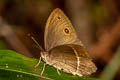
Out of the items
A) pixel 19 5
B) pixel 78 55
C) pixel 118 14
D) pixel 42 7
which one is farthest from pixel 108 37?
pixel 78 55

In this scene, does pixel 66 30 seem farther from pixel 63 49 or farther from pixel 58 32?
pixel 63 49

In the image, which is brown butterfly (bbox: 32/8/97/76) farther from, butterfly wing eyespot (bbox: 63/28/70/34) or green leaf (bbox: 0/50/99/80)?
green leaf (bbox: 0/50/99/80)

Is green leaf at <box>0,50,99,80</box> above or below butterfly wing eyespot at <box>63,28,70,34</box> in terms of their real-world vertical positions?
below

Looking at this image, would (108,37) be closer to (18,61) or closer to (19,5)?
(19,5)

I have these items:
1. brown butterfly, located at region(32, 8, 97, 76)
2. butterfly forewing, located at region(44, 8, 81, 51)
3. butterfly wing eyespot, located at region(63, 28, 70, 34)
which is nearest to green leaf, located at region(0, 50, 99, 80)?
brown butterfly, located at region(32, 8, 97, 76)

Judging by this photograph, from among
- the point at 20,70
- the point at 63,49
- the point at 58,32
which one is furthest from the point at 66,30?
the point at 20,70

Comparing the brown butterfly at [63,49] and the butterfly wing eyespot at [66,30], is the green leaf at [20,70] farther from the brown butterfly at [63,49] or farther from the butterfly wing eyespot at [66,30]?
the butterfly wing eyespot at [66,30]
